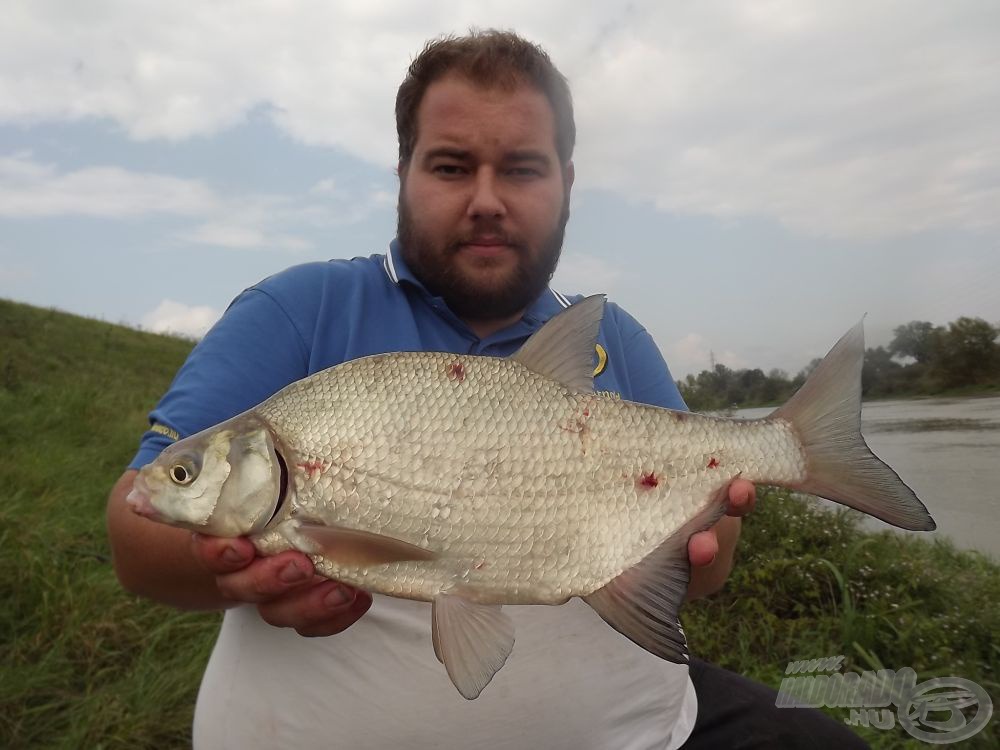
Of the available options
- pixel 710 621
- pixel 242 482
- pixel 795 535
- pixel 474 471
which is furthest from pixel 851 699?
pixel 242 482

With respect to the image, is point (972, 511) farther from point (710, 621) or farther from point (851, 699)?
point (851, 699)

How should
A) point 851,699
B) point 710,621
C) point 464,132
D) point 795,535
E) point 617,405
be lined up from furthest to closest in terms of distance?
point 795,535, point 710,621, point 851,699, point 464,132, point 617,405

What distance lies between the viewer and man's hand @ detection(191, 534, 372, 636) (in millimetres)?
1422

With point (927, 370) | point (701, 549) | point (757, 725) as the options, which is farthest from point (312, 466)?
point (927, 370)

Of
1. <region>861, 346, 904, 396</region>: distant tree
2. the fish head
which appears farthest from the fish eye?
<region>861, 346, 904, 396</region>: distant tree

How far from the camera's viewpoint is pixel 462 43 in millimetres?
2387

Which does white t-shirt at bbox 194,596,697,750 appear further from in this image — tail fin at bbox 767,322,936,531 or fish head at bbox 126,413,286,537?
tail fin at bbox 767,322,936,531

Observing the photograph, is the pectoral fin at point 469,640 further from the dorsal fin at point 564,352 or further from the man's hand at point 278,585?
the dorsal fin at point 564,352

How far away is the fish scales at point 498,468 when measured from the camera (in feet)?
4.85

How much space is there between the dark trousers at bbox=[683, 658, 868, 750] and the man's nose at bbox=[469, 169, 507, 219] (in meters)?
1.80

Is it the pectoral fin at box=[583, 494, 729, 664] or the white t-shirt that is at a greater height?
the pectoral fin at box=[583, 494, 729, 664]

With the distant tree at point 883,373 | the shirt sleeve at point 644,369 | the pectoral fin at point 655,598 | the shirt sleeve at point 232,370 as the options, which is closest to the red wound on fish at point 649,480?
the pectoral fin at point 655,598

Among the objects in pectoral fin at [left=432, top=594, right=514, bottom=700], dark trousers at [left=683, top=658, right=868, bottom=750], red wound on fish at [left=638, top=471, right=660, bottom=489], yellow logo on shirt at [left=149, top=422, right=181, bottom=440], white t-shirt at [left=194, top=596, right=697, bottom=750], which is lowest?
dark trousers at [left=683, top=658, right=868, bottom=750]

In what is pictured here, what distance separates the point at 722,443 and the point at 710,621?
7.69 ft
